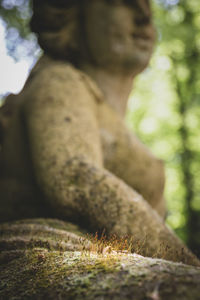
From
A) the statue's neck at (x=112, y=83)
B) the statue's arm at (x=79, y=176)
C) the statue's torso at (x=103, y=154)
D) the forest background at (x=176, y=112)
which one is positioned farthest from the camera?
the forest background at (x=176, y=112)

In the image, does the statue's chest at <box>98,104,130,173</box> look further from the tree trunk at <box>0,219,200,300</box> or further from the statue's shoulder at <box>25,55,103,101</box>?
the tree trunk at <box>0,219,200,300</box>

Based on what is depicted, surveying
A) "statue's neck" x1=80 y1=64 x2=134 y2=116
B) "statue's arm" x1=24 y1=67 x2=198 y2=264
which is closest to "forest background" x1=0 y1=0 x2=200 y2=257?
"statue's neck" x1=80 y1=64 x2=134 y2=116

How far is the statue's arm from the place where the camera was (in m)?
1.67

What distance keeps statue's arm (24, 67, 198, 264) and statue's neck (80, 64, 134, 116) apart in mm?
800

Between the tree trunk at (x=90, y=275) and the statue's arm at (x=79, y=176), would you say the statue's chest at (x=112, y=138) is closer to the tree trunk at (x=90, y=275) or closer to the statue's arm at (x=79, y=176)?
the statue's arm at (x=79, y=176)

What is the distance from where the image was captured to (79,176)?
1.83m

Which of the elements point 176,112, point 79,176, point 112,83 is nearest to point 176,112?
point 176,112

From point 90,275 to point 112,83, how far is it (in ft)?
8.97

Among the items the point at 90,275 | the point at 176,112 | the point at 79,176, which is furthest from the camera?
the point at 176,112

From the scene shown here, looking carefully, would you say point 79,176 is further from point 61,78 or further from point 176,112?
point 176,112

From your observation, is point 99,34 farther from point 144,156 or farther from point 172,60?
point 172,60

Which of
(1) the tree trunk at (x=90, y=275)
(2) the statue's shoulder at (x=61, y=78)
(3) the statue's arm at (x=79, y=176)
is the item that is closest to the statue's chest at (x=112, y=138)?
(2) the statue's shoulder at (x=61, y=78)

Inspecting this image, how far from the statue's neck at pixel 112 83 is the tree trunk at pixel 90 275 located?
233 centimetres

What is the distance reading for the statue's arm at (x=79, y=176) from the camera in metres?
1.67
